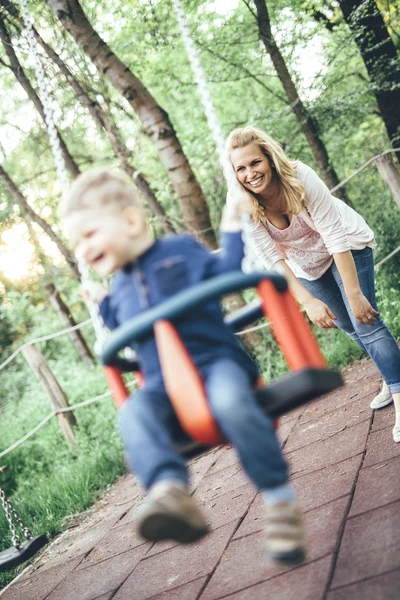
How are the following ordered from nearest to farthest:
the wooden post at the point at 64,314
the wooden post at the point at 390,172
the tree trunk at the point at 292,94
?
the wooden post at the point at 390,172 < the tree trunk at the point at 292,94 < the wooden post at the point at 64,314

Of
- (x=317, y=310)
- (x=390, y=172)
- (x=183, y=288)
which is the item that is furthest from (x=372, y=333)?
(x=390, y=172)

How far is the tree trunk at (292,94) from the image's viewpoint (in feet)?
28.2

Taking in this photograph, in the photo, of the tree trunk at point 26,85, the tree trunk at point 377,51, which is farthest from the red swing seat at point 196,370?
the tree trunk at point 26,85

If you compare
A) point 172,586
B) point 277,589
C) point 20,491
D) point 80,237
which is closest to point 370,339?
point 277,589

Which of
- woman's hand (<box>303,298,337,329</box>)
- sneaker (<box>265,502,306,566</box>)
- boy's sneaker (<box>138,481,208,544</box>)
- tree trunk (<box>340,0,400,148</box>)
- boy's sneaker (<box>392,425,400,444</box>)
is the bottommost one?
boy's sneaker (<box>392,425,400,444</box>)

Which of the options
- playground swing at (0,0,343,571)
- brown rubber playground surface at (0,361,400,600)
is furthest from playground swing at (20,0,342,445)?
brown rubber playground surface at (0,361,400,600)

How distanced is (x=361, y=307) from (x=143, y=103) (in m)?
4.13

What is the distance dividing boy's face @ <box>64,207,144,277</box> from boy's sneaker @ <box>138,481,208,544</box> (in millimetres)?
667

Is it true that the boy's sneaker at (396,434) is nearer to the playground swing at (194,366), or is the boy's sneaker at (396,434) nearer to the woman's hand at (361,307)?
the woman's hand at (361,307)

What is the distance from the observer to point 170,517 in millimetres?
1463

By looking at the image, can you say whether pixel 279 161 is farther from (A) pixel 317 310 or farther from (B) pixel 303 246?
(A) pixel 317 310

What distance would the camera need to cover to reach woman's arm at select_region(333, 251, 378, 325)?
2.82m

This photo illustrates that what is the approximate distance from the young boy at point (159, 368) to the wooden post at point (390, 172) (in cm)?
388

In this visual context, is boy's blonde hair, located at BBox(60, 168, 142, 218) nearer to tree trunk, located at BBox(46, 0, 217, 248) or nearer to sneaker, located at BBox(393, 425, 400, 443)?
sneaker, located at BBox(393, 425, 400, 443)
